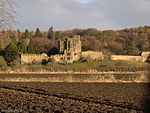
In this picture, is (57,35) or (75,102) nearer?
(75,102)

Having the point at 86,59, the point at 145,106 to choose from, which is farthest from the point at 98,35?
the point at 145,106

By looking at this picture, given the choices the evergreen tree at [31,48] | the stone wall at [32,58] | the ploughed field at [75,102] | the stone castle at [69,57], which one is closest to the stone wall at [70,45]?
the stone castle at [69,57]

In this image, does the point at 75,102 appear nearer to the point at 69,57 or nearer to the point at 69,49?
the point at 69,57

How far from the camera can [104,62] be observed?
91.6 m

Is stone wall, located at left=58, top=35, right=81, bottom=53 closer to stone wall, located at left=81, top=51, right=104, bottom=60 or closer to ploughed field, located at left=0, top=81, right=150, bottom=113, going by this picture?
stone wall, located at left=81, top=51, right=104, bottom=60

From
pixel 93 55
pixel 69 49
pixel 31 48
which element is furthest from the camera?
pixel 31 48

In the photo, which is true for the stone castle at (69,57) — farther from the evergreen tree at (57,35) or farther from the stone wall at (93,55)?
the evergreen tree at (57,35)

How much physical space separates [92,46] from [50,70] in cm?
6038

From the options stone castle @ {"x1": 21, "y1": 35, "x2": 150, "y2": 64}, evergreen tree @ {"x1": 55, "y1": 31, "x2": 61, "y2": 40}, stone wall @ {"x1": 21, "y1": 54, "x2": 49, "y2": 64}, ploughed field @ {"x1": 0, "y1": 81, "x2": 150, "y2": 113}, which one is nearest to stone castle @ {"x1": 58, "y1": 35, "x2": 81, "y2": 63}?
stone castle @ {"x1": 21, "y1": 35, "x2": 150, "y2": 64}

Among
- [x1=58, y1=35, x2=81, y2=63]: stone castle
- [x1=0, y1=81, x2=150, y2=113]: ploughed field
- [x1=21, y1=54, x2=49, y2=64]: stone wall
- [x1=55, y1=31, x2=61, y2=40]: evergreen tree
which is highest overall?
[x1=55, y1=31, x2=61, y2=40]: evergreen tree

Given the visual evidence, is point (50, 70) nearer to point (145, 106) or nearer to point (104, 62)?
point (104, 62)

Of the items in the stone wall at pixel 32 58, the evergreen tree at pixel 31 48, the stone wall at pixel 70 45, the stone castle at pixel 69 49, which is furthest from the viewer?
the evergreen tree at pixel 31 48

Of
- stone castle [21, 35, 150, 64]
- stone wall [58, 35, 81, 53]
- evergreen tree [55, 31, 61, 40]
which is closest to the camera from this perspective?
stone castle [21, 35, 150, 64]

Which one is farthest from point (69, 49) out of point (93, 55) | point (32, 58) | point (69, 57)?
point (32, 58)
